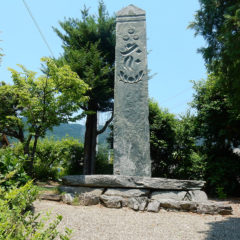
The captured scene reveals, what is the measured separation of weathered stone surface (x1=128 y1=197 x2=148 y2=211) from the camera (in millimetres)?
4463

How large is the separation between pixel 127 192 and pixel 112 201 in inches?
17.4

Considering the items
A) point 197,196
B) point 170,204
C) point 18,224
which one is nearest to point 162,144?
point 197,196

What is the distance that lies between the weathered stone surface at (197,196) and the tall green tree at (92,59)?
4354 mm

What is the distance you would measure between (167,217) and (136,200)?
0.77m

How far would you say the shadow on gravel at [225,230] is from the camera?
298 cm

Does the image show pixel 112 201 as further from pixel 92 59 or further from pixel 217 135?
pixel 92 59

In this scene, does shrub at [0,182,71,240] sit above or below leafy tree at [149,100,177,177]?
below

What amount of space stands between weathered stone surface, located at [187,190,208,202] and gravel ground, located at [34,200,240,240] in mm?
589

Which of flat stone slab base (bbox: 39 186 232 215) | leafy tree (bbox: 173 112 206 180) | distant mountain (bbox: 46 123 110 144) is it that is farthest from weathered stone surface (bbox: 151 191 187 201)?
distant mountain (bbox: 46 123 110 144)

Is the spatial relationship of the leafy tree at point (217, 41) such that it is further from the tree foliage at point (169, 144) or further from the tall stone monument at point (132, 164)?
the tree foliage at point (169, 144)

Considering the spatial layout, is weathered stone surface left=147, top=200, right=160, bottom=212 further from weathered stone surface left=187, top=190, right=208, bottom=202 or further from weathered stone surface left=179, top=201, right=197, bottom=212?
weathered stone surface left=187, top=190, right=208, bottom=202

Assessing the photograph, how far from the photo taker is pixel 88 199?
4680mm

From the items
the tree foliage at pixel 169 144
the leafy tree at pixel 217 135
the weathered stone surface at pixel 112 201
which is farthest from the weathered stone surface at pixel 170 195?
the tree foliage at pixel 169 144

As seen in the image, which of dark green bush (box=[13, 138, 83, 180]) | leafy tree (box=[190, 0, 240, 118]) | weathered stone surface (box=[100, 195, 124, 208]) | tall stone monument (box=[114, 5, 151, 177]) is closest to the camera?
leafy tree (box=[190, 0, 240, 118])
